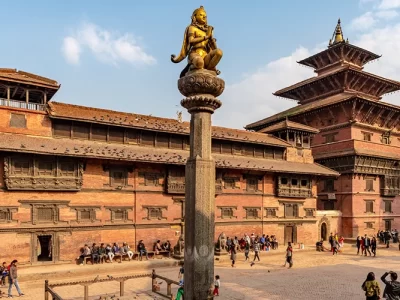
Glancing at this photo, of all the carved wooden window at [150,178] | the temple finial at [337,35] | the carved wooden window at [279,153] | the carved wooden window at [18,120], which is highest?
the temple finial at [337,35]

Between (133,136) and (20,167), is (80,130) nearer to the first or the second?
(133,136)

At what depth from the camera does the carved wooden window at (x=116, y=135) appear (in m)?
26.3

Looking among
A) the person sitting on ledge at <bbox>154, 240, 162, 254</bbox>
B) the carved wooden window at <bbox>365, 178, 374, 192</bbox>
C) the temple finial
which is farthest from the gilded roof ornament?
the person sitting on ledge at <bbox>154, 240, 162, 254</bbox>

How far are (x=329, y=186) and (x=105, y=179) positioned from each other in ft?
82.5

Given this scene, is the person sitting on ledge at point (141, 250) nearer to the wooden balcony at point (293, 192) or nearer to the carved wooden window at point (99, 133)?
the carved wooden window at point (99, 133)

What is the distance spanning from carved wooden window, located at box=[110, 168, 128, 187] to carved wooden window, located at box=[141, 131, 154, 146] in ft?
10.9

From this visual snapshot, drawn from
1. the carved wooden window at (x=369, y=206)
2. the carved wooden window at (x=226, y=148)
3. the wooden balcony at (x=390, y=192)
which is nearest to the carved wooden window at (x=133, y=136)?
the carved wooden window at (x=226, y=148)

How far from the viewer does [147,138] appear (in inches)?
1096

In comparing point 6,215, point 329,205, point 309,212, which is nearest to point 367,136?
point 329,205

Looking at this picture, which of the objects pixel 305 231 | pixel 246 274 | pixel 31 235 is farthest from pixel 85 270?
pixel 305 231

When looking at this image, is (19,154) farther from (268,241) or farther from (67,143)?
(268,241)

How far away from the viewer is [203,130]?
780 centimetres

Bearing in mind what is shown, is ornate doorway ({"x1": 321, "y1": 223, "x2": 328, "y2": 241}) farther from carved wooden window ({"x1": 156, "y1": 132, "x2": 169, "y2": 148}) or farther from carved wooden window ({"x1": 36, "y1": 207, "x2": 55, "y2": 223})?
carved wooden window ({"x1": 36, "y1": 207, "x2": 55, "y2": 223})

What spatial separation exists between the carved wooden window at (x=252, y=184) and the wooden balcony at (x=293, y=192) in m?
2.38
